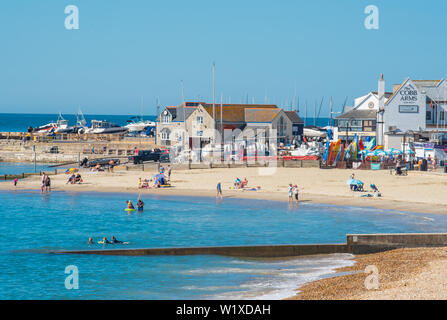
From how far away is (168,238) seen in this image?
35406 mm

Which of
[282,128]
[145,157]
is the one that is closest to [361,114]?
[282,128]

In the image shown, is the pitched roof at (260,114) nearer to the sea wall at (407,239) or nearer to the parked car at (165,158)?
the parked car at (165,158)

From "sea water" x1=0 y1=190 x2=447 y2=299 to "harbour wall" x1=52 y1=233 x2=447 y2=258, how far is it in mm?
486

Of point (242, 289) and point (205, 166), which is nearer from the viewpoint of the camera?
point (242, 289)

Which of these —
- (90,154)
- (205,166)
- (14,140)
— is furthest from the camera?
(14,140)

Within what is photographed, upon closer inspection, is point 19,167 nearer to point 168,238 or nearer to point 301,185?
point 301,185

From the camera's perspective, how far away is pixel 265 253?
29500mm

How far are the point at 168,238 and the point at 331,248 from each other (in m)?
10.2

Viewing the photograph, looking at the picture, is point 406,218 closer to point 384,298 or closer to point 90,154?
point 384,298

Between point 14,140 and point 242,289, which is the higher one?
point 14,140

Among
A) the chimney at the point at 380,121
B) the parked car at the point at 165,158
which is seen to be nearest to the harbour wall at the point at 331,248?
the parked car at the point at 165,158

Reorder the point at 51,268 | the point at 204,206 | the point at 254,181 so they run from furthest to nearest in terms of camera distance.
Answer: the point at 254,181
the point at 204,206
the point at 51,268
